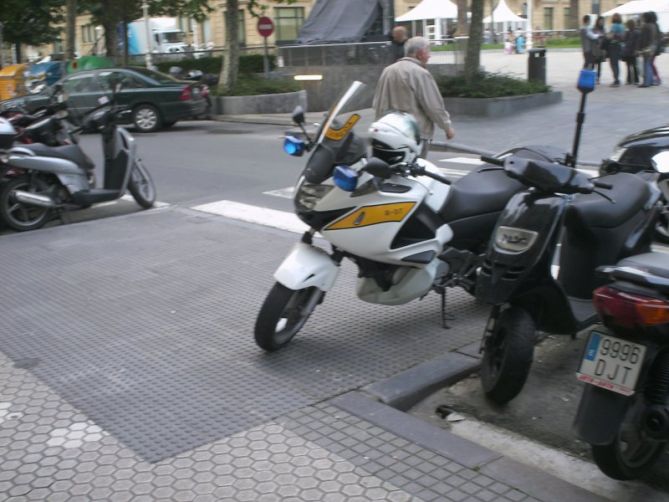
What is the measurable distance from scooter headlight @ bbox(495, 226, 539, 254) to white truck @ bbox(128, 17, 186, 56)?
47.3m

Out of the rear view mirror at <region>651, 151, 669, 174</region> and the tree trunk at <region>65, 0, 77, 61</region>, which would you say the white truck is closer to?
the tree trunk at <region>65, 0, 77, 61</region>

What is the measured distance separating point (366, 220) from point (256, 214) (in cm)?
448

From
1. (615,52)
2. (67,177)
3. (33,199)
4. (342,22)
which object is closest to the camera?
(33,199)

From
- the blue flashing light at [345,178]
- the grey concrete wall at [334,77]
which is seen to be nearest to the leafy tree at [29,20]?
the grey concrete wall at [334,77]

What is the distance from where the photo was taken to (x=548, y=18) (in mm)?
70625

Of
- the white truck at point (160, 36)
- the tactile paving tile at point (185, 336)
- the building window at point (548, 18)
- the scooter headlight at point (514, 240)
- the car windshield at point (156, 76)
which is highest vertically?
the building window at point (548, 18)

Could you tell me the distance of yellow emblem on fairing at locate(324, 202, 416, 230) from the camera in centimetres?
486

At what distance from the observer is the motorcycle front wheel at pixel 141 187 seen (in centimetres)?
973

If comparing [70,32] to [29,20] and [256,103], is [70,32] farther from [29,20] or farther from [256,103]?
[29,20]

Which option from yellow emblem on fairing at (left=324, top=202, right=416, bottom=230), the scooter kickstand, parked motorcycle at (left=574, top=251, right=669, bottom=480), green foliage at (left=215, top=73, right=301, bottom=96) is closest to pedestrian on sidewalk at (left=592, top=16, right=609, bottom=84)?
green foliage at (left=215, top=73, right=301, bottom=96)

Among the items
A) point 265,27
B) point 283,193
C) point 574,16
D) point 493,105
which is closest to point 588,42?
point 493,105

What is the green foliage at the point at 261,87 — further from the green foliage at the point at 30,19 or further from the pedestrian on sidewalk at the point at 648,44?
the green foliage at the point at 30,19

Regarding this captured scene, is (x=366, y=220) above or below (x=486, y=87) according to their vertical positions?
below

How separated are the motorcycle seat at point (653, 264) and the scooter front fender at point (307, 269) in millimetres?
2029
